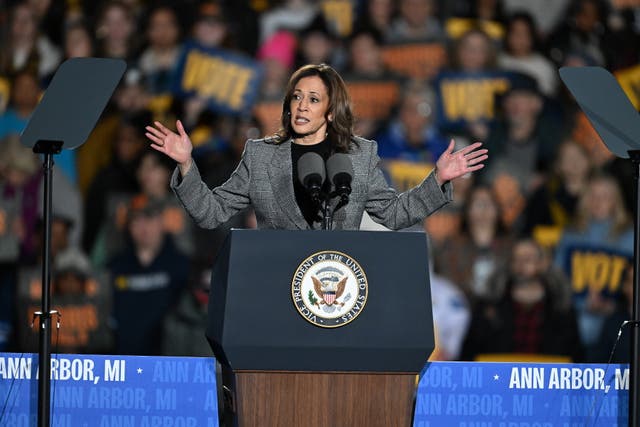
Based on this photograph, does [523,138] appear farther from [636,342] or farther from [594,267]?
[636,342]

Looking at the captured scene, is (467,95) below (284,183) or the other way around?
the other way around

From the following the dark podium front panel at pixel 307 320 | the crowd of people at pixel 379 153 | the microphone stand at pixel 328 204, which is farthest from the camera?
the crowd of people at pixel 379 153

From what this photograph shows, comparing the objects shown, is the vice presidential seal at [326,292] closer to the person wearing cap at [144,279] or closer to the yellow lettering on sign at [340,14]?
the person wearing cap at [144,279]

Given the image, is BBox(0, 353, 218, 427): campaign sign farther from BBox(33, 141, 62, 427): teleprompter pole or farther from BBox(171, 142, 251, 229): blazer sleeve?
BBox(171, 142, 251, 229): blazer sleeve

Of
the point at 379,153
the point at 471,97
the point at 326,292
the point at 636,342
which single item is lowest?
the point at 636,342

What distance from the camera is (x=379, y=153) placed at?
19.5 ft

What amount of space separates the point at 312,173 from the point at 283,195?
348 mm

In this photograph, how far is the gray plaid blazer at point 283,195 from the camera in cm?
276

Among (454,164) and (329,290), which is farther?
(454,164)

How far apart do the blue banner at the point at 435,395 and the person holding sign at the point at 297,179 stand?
0.45m

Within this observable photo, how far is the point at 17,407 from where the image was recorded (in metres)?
2.88

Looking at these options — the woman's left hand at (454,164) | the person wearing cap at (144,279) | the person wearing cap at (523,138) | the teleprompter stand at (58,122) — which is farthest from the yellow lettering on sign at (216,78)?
the woman's left hand at (454,164)

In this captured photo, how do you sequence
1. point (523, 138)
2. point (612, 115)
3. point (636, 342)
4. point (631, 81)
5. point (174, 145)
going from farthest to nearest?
point (631, 81) < point (523, 138) < point (612, 115) < point (636, 342) < point (174, 145)

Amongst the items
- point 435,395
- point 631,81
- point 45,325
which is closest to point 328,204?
point 435,395
